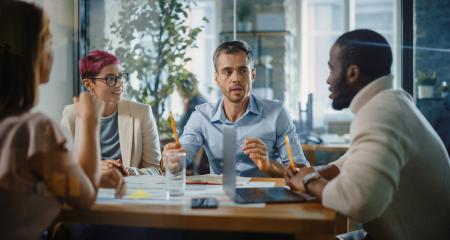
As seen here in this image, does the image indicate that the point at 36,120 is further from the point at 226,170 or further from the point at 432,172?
the point at 432,172

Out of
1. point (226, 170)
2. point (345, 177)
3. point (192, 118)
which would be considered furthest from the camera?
point (192, 118)

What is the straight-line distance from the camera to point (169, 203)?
1.21m

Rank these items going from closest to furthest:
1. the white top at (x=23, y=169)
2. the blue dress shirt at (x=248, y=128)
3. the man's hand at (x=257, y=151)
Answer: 1. the white top at (x=23, y=169)
2. the man's hand at (x=257, y=151)
3. the blue dress shirt at (x=248, y=128)

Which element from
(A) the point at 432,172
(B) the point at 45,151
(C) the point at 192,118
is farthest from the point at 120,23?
(A) the point at 432,172

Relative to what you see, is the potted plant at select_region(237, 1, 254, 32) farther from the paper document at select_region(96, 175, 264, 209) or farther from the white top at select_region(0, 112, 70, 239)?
the white top at select_region(0, 112, 70, 239)

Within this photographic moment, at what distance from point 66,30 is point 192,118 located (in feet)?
2.98

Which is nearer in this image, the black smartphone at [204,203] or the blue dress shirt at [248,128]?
the black smartphone at [204,203]

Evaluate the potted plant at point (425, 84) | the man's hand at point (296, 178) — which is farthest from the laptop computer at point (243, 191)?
the potted plant at point (425, 84)

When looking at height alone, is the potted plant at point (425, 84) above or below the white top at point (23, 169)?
above

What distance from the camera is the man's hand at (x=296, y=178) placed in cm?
133

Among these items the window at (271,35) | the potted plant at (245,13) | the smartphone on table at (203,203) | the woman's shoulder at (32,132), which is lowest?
the smartphone on table at (203,203)

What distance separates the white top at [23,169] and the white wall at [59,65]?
0.06m

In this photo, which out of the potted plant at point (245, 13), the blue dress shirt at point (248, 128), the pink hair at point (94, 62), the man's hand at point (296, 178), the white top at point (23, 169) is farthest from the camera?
the potted plant at point (245, 13)

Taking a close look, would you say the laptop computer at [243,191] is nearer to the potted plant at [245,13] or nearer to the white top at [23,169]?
the white top at [23,169]
